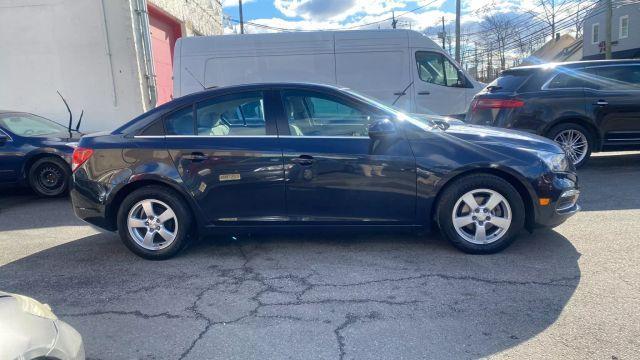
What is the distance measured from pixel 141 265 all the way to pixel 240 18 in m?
35.2

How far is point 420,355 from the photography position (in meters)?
2.74

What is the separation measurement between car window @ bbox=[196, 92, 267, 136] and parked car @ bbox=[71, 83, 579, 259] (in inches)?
0.4

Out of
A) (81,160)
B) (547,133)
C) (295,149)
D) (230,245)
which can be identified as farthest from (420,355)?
(547,133)

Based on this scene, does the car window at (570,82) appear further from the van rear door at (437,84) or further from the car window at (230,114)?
the car window at (230,114)

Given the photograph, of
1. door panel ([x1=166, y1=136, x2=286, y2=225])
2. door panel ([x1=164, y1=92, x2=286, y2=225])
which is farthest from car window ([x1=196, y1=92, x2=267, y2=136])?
door panel ([x1=166, y1=136, x2=286, y2=225])

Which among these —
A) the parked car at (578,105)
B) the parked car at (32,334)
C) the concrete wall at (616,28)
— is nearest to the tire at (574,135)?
the parked car at (578,105)

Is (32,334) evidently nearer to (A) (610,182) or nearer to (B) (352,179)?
(B) (352,179)

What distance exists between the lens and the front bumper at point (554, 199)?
13.3 ft

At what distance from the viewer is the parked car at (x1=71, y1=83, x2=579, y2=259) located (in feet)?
13.4

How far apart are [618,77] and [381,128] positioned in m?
5.56

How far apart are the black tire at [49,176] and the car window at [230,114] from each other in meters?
4.10

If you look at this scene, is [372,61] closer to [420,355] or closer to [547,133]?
[547,133]

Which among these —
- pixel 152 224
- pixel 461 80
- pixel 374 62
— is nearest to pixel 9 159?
pixel 152 224

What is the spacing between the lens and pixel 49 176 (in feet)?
24.0
